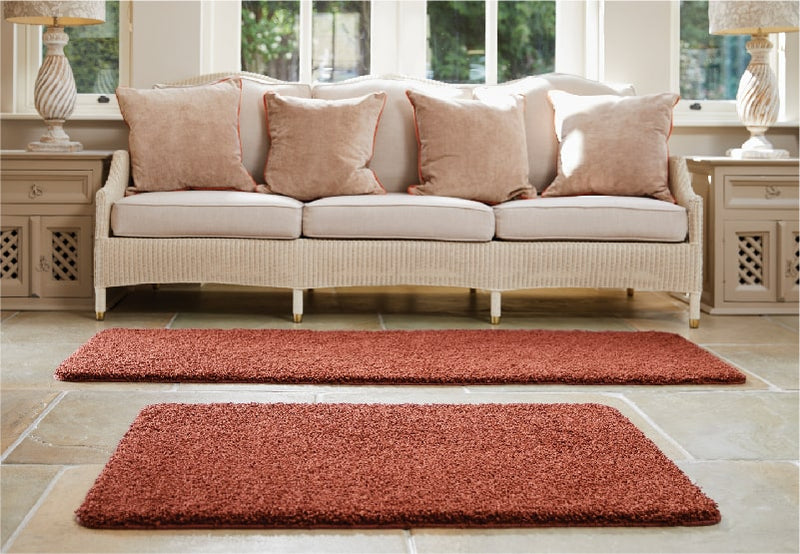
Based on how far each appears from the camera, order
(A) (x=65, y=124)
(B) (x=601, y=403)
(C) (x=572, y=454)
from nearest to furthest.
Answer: (C) (x=572, y=454), (B) (x=601, y=403), (A) (x=65, y=124)

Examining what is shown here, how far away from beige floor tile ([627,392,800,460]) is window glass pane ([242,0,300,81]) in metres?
2.78

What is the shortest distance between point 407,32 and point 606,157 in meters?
1.35

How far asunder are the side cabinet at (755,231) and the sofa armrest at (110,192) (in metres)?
2.36

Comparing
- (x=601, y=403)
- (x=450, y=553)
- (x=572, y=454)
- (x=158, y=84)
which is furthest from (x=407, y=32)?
(x=450, y=553)

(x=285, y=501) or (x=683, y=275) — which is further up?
(x=683, y=275)

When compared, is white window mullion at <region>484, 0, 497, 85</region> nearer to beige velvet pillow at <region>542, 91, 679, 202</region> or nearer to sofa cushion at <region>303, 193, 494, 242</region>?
beige velvet pillow at <region>542, 91, 679, 202</region>

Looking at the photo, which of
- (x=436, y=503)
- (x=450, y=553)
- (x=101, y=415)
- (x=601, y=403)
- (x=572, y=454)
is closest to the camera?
(x=450, y=553)

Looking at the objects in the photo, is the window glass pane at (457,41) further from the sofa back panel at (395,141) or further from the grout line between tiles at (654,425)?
the grout line between tiles at (654,425)

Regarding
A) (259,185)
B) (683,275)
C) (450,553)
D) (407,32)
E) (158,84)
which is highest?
(407,32)

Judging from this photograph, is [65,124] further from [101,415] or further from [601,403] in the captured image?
[601,403]

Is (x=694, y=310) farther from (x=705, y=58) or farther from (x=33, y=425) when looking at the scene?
(x=33, y=425)

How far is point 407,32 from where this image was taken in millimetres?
4969

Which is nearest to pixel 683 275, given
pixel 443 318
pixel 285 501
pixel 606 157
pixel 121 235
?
pixel 606 157

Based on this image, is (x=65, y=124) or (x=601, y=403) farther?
(x=65, y=124)
